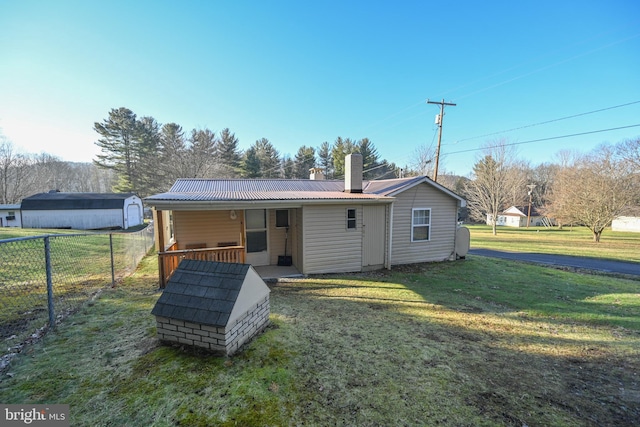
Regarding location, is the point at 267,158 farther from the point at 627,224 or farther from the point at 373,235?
the point at 627,224

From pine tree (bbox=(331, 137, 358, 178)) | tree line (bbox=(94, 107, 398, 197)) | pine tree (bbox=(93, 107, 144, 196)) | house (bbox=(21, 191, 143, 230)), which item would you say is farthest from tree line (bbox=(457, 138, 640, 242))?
pine tree (bbox=(93, 107, 144, 196))

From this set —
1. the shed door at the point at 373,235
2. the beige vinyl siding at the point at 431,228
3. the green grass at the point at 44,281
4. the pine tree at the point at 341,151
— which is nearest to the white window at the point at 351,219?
the shed door at the point at 373,235

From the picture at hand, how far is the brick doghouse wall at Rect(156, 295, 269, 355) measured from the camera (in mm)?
3113

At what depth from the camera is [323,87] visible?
725 inches

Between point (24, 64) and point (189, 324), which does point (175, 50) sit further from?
point (189, 324)

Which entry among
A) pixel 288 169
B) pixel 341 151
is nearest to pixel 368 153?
pixel 341 151

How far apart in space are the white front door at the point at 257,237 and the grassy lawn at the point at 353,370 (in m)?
3.32

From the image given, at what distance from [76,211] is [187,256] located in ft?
91.2

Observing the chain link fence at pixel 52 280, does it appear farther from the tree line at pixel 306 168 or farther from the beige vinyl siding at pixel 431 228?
the tree line at pixel 306 168

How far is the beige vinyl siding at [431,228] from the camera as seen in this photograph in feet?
32.4

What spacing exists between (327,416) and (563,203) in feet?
97.2

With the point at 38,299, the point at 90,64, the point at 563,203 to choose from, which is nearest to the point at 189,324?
the point at 38,299

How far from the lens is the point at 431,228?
10461 millimetres

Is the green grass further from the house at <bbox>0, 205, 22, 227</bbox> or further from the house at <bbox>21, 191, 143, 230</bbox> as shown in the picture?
the house at <bbox>0, 205, 22, 227</bbox>
